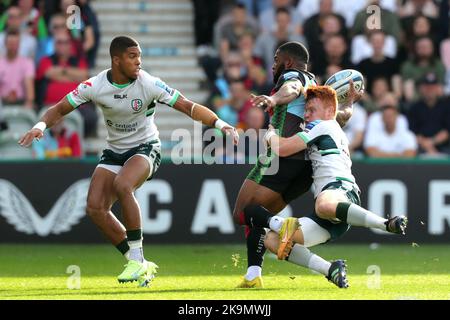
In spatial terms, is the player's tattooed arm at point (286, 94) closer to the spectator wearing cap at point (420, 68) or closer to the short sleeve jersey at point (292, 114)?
the short sleeve jersey at point (292, 114)

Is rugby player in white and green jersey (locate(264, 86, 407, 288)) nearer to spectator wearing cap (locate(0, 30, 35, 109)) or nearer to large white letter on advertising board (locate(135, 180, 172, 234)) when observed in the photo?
large white letter on advertising board (locate(135, 180, 172, 234))

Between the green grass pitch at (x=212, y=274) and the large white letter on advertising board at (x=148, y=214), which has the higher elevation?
the large white letter on advertising board at (x=148, y=214)

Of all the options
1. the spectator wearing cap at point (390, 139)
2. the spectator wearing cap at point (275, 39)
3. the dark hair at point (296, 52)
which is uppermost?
the spectator wearing cap at point (275, 39)

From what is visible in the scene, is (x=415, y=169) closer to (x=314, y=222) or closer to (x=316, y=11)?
(x=316, y=11)

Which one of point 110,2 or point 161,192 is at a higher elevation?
point 110,2

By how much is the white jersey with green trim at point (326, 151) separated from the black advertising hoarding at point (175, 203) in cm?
562

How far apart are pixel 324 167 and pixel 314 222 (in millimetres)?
502

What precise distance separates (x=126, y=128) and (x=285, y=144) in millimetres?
1773

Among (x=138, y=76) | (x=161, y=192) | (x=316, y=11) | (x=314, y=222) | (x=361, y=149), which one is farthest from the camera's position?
(x=316, y=11)

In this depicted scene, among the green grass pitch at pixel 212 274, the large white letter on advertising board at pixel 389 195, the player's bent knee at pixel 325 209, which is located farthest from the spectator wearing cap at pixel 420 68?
the player's bent knee at pixel 325 209

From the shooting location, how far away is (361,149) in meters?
18.0

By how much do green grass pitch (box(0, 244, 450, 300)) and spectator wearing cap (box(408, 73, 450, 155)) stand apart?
2.32 meters

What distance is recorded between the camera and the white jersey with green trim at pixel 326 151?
10.5m
